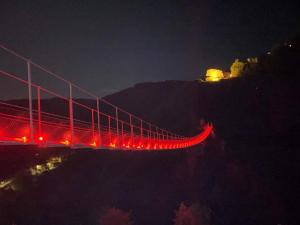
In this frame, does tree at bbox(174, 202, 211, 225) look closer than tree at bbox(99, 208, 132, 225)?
Yes

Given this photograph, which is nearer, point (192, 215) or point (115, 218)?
point (192, 215)

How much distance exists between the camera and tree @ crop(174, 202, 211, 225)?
28255 millimetres

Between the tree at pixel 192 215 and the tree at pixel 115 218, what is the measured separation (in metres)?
3.69

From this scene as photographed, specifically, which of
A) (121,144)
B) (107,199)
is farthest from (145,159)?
(121,144)

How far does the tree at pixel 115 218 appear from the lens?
29.8 m

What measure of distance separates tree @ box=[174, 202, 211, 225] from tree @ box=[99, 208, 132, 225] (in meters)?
3.69

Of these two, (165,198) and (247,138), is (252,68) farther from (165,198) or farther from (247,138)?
(165,198)

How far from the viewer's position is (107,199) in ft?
113

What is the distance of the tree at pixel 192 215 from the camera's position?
2825 centimetres

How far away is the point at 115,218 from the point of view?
29.9m

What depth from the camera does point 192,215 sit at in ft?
93.4

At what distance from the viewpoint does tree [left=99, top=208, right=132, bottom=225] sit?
97.6 feet

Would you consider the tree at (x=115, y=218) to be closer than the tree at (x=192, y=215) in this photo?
No

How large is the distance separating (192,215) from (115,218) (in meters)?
5.84
